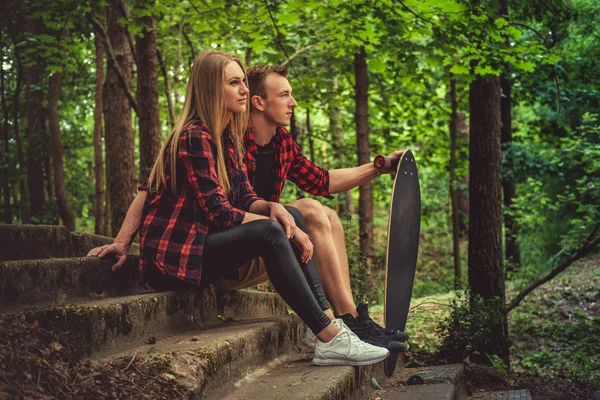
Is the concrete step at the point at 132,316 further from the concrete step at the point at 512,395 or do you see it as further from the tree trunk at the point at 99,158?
the tree trunk at the point at 99,158

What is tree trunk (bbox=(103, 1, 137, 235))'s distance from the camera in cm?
671

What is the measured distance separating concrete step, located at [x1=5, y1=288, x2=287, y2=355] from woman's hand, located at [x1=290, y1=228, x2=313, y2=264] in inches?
26.9

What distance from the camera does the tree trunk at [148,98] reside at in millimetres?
5762

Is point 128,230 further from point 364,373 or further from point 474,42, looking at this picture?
point 474,42

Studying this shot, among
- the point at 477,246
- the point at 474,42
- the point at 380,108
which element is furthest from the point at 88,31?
the point at 477,246

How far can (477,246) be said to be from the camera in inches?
219

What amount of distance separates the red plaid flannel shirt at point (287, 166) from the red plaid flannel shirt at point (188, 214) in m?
0.46

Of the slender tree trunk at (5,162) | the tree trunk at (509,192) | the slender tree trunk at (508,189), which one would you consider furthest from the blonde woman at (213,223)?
the tree trunk at (509,192)

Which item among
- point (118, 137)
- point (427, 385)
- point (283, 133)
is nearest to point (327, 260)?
point (283, 133)

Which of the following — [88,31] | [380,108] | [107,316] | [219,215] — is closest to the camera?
[107,316]

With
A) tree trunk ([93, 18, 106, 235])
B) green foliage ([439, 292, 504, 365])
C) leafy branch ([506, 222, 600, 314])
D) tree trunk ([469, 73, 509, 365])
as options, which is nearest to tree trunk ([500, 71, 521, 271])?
leafy branch ([506, 222, 600, 314])

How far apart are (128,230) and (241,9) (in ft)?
12.5

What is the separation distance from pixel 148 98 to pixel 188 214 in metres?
2.94

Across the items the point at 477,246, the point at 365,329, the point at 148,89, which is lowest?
the point at 365,329
